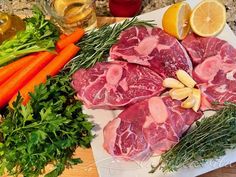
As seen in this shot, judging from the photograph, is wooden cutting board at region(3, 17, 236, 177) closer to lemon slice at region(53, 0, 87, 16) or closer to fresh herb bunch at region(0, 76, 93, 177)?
fresh herb bunch at region(0, 76, 93, 177)

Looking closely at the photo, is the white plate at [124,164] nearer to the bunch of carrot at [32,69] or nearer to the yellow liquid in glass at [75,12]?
the bunch of carrot at [32,69]

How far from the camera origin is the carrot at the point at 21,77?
1.35 metres

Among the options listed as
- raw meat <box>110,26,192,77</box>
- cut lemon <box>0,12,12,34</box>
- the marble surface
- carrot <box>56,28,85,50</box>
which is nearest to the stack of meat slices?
raw meat <box>110,26,192,77</box>

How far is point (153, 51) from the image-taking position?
4.49 ft

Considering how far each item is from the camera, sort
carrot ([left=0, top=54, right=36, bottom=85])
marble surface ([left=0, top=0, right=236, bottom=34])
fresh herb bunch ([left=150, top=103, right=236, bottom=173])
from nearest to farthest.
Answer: fresh herb bunch ([left=150, top=103, right=236, bottom=173]) → carrot ([left=0, top=54, right=36, bottom=85]) → marble surface ([left=0, top=0, right=236, bottom=34])

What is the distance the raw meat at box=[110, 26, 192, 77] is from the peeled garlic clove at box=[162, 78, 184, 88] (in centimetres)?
4

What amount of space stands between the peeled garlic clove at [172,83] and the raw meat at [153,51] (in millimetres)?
37

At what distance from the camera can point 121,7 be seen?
155cm

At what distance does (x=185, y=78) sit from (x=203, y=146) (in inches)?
10.2

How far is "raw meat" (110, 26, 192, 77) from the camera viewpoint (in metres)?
1.35

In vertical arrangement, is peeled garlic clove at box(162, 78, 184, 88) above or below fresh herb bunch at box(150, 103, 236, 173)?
above

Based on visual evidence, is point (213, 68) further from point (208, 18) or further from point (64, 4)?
point (64, 4)

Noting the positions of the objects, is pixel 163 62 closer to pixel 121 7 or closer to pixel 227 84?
pixel 227 84

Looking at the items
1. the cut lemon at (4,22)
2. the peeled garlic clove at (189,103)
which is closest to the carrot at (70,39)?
the cut lemon at (4,22)
